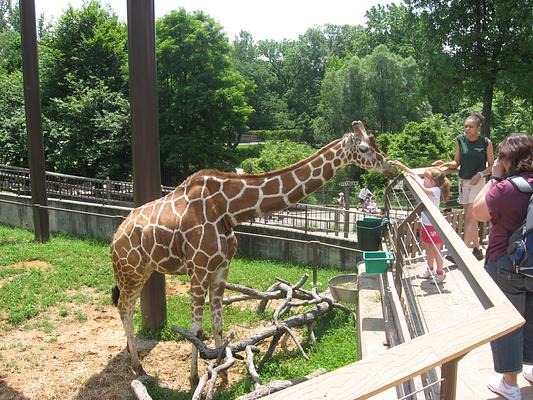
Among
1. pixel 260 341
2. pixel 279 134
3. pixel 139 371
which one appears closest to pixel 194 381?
pixel 139 371

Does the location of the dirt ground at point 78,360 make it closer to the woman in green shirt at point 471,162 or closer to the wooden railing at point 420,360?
the woman in green shirt at point 471,162

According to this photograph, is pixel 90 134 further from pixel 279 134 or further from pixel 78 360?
pixel 279 134

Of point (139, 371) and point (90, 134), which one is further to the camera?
point (90, 134)

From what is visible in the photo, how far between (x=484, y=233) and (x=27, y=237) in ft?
40.1

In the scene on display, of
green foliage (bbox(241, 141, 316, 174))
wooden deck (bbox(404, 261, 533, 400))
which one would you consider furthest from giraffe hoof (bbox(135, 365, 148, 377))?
green foliage (bbox(241, 141, 316, 174))

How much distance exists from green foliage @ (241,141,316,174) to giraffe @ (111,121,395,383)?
1913 cm

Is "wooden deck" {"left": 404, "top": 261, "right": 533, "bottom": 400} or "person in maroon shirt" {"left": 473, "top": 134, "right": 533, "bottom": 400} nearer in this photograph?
"person in maroon shirt" {"left": 473, "top": 134, "right": 533, "bottom": 400}

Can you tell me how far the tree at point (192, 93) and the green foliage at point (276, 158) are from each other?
1.86 meters

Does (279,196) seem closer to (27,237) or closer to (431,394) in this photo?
(431,394)

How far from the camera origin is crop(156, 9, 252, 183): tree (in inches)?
1034

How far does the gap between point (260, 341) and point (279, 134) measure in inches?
1654

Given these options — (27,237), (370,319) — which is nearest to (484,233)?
(370,319)

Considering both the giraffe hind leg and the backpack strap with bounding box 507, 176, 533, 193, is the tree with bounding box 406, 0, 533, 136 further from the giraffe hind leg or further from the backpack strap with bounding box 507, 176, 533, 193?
the backpack strap with bounding box 507, 176, 533, 193

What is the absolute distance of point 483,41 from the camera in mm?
16516
